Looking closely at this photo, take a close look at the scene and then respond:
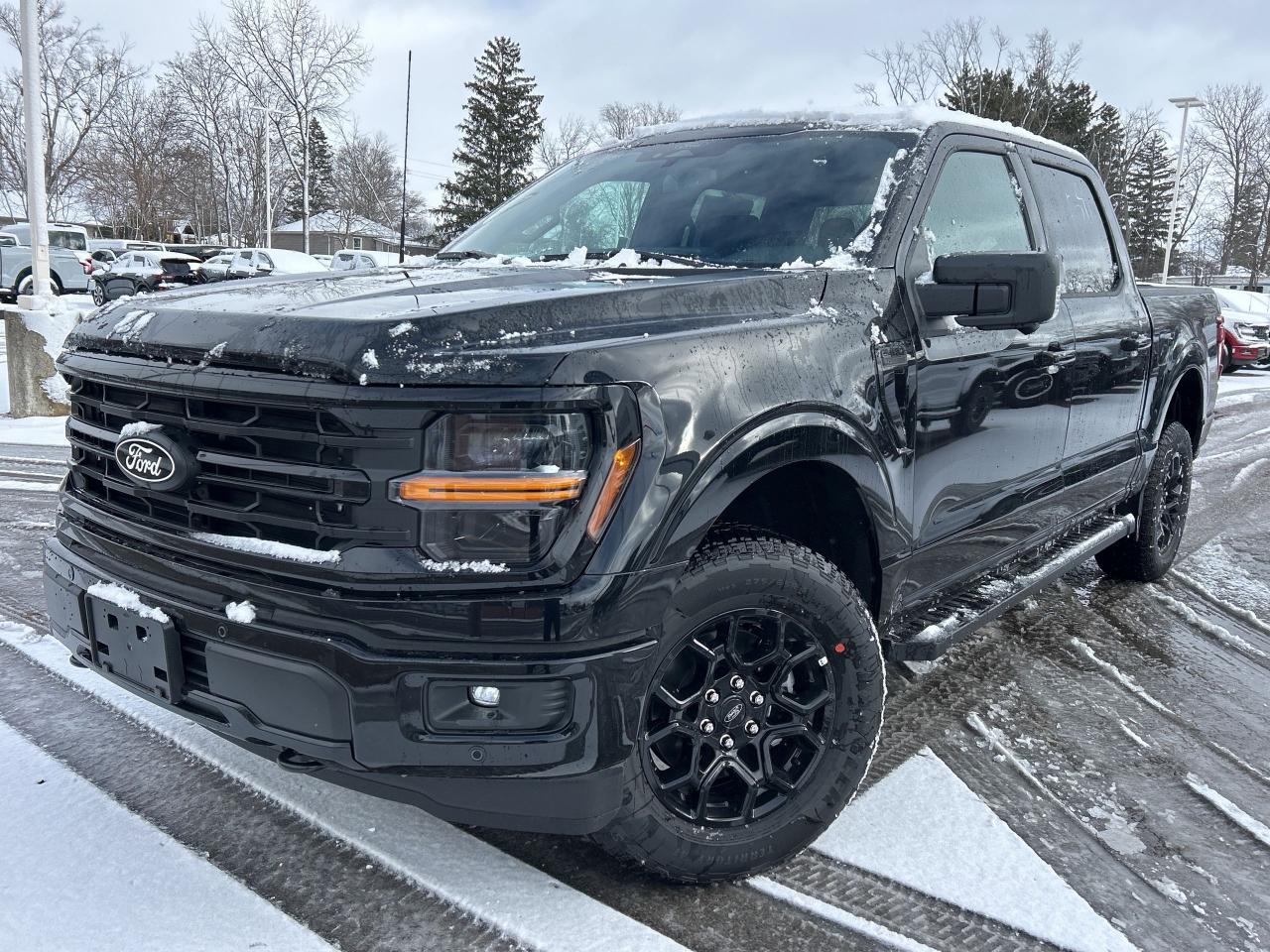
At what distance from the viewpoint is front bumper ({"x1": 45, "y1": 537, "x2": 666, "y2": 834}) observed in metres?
1.80

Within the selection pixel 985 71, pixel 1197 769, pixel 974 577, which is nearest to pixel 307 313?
pixel 974 577

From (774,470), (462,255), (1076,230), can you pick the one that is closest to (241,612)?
(774,470)

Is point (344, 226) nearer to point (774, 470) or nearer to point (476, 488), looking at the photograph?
point (774, 470)

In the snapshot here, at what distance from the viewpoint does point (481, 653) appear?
1806mm

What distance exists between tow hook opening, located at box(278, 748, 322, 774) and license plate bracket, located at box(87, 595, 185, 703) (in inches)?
11.0

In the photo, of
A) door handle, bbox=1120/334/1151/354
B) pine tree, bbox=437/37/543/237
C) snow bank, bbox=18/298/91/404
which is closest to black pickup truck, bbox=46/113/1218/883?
door handle, bbox=1120/334/1151/354

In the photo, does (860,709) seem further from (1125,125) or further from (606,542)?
(1125,125)

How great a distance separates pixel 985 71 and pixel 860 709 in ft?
128

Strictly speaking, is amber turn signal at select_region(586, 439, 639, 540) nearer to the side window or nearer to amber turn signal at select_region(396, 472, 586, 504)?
amber turn signal at select_region(396, 472, 586, 504)

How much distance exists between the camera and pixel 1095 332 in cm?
364

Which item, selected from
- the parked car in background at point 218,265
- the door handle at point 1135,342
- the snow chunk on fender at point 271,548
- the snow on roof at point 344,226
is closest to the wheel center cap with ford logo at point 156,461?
the snow chunk on fender at point 271,548

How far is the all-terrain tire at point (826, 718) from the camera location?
2.00 metres

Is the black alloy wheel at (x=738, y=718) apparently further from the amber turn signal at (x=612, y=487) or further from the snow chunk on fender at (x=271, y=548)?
the snow chunk on fender at (x=271, y=548)

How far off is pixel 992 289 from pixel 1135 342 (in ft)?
6.13
